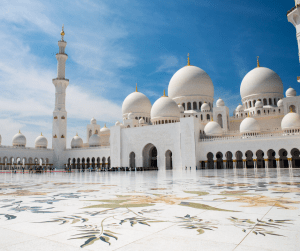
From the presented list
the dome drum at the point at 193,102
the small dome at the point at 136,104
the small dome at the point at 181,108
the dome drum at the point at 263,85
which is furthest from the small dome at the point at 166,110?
the dome drum at the point at 263,85

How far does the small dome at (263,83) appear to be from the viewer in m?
32.5

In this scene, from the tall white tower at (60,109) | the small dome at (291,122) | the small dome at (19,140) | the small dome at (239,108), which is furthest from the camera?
the small dome at (19,140)

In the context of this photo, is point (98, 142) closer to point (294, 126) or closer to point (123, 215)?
point (294, 126)

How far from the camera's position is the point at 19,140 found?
36625mm

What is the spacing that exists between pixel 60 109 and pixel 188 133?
1918cm

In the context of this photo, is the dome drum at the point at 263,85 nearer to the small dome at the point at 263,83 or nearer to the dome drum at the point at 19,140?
the small dome at the point at 263,83

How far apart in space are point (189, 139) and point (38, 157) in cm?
2217

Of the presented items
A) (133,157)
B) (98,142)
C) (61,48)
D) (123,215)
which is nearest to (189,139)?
(133,157)

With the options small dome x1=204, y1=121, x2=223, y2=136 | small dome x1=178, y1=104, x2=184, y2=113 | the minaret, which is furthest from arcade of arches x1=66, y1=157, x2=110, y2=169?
the minaret

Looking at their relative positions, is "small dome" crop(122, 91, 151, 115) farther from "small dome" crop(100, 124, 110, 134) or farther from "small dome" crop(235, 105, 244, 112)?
"small dome" crop(235, 105, 244, 112)

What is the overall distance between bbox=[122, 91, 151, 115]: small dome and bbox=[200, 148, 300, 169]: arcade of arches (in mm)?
12012

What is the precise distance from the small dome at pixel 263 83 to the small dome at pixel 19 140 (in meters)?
31.4

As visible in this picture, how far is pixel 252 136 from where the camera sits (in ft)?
82.6

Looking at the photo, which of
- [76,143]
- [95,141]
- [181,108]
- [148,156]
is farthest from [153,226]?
[76,143]
